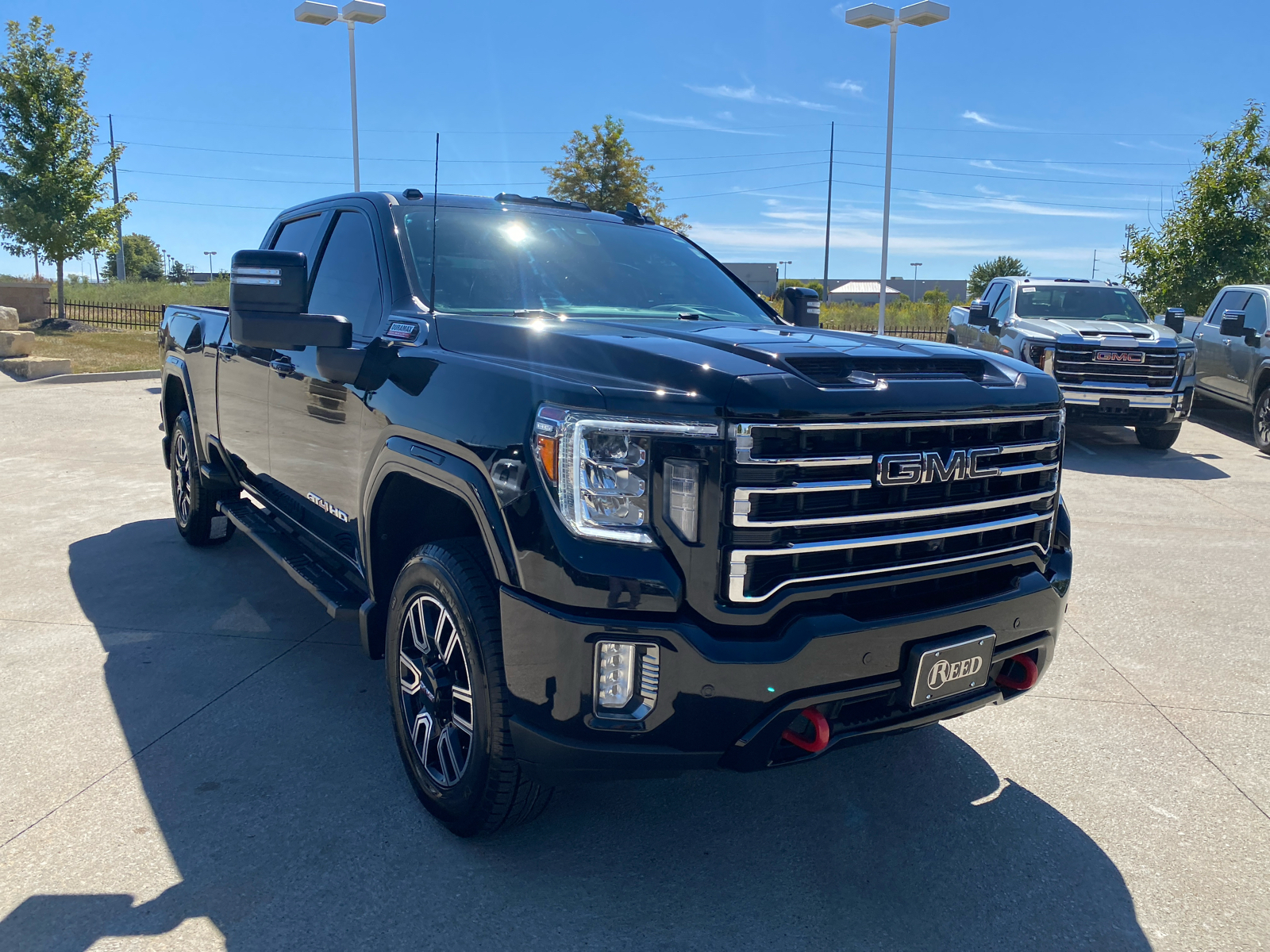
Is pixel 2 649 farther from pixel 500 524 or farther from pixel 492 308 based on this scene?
pixel 500 524

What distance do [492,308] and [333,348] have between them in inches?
22.8

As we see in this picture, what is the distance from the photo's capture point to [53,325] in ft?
81.0

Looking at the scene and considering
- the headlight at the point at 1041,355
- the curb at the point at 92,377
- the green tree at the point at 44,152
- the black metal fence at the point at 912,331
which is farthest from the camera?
the black metal fence at the point at 912,331

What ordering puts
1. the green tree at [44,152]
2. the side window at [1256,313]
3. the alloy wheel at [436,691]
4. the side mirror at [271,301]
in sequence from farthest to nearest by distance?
the green tree at [44,152] < the side window at [1256,313] < the side mirror at [271,301] < the alloy wheel at [436,691]

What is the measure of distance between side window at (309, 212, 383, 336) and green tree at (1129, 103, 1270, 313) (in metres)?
18.9

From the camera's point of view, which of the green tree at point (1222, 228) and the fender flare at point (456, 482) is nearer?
the fender flare at point (456, 482)

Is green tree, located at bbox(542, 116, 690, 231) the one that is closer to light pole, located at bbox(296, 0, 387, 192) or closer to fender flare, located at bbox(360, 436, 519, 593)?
light pole, located at bbox(296, 0, 387, 192)

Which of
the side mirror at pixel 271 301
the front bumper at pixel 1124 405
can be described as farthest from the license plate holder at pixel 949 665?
the front bumper at pixel 1124 405

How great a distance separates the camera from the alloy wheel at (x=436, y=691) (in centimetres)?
288

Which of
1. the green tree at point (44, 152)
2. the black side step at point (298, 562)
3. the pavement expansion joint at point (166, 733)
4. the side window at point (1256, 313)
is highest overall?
the green tree at point (44, 152)

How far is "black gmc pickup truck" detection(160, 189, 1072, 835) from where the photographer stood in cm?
240

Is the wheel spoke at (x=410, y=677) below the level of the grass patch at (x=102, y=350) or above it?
below

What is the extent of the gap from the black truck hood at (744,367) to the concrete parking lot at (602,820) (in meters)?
1.36

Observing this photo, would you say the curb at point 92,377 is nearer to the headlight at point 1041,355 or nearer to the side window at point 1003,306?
the side window at point 1003,306
